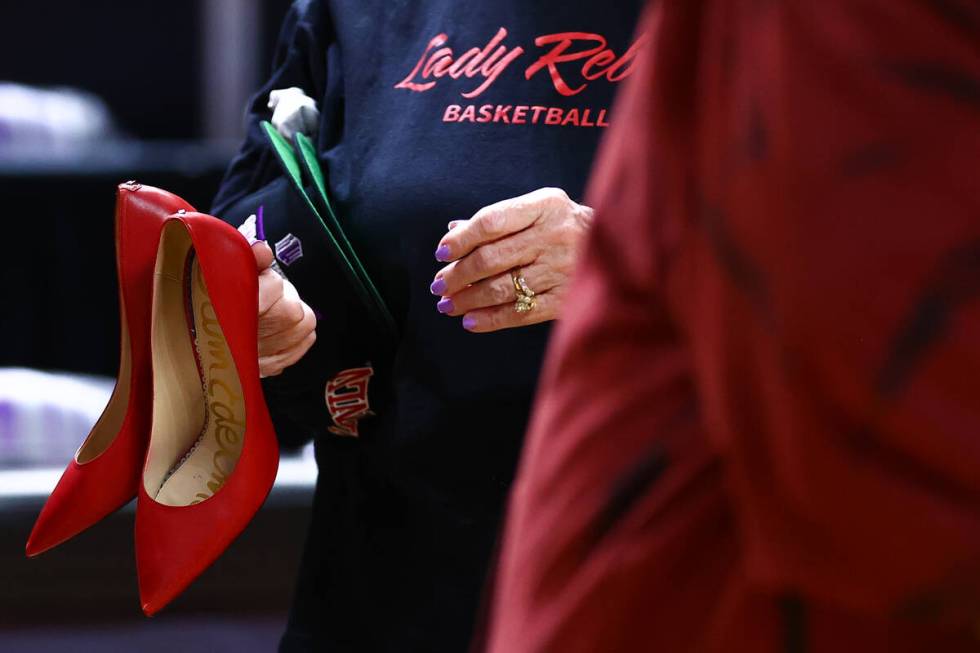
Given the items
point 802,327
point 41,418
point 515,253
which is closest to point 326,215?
point 515,253

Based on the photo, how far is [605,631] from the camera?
15.1 inches

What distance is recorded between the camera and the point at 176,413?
0.89 m

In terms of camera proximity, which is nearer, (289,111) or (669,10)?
(669,10)

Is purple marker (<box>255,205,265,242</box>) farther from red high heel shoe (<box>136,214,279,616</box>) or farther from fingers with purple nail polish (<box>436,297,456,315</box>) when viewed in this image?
fingers with purple nail polish (<box>436,297,456,315</box>)

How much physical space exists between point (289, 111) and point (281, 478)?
0.82m

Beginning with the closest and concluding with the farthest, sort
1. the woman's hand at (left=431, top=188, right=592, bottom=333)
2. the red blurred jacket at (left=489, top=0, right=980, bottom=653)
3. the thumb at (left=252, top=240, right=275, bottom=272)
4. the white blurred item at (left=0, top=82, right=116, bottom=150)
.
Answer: the red blurred jacket at (left=489, top=0, right=980, bottom=653) → the woman's hand at (left=431, top=188, right=592, bottom=333) → the thumb at (left=252, top=240, right=275, bottom=272) → the white blurred item at (left=0, top=82, right=116, bottom=150)

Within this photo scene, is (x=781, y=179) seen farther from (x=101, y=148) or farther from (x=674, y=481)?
(x=101, y=148)

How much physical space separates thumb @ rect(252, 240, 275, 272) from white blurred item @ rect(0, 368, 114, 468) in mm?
941

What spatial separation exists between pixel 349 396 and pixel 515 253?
20cm

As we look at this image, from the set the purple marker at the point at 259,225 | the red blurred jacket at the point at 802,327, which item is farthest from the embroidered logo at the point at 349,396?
the red blurred jacket at the point at 802,327

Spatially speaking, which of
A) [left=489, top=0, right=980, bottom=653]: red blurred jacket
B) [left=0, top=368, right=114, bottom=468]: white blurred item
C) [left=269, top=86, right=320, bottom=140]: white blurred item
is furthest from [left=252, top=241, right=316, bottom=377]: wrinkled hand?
[left=0, top=368, right=114, bottom=468]: white blurred item

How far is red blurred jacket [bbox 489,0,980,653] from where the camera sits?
1.02 ft

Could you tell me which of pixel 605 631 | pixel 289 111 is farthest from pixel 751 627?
pixel 289 111

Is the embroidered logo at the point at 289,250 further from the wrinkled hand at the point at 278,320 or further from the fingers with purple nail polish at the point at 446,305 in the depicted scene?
the fingers with purple nail polish at the point at 446,305
